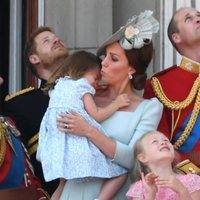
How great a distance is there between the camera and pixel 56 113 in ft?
11.4

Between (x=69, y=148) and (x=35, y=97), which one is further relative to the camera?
(x=35, y=97)

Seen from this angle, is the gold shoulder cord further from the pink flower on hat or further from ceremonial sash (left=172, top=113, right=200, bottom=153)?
the pink flower on hat

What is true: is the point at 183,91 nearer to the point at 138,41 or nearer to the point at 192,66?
the point at 192,66

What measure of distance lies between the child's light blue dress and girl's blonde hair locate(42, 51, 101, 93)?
0.04 m

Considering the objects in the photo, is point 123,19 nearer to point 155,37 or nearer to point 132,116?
point 155,37

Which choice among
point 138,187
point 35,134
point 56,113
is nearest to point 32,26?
point 35,134

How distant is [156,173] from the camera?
329cm

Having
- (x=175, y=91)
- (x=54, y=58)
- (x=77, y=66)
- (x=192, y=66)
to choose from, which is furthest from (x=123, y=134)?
(x=54, y=58)

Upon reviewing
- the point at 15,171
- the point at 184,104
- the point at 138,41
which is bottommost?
the point at 15,171

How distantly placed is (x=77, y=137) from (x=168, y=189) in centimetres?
40

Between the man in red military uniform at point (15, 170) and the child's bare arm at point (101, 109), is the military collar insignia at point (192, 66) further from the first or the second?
the man in red military uniform at point (15, 170)

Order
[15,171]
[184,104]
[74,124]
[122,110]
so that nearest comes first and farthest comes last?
[74,124]
[122,110]
[15,171]
[184,104]

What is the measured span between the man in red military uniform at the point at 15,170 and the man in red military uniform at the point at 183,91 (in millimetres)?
542

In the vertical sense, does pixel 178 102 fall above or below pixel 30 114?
above
